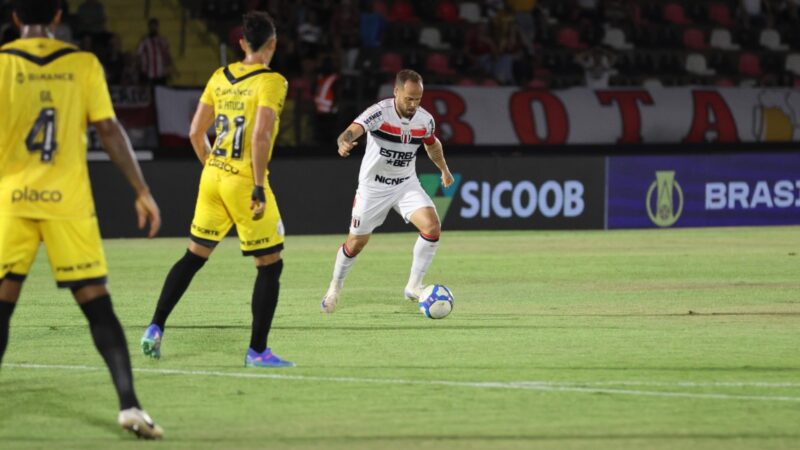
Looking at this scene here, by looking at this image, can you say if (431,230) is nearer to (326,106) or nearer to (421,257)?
(421,257)

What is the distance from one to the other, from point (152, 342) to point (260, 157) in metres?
1.54

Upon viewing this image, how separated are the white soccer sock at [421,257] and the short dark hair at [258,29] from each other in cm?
420

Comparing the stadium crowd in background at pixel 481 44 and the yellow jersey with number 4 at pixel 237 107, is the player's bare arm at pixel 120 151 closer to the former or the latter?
the yellow jersey with number 4 at pixel 237 107

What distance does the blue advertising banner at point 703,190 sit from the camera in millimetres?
Result: 23438

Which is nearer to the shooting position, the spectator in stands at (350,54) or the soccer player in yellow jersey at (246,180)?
the soccer player in yellow jersey at (246,180)

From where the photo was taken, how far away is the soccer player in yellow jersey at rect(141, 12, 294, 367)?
9250mm

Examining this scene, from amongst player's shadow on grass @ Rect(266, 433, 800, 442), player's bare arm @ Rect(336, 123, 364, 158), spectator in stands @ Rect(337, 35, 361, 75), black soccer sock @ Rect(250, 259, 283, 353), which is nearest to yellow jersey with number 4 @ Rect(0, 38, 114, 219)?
player's shadow on grass @ Rect(266, 433, 800, 442)

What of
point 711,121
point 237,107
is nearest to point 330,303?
point 237,107

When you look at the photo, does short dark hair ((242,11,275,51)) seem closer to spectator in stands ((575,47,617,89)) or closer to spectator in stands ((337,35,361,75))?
spectator in stands ((337,35,361,75))

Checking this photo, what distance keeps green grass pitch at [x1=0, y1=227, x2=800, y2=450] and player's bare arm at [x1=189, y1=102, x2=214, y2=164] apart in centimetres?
143

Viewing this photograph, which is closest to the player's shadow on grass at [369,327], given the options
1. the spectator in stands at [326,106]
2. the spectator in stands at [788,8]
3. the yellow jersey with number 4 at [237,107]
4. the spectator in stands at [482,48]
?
the yellow jersey with number 4 at [237,107]

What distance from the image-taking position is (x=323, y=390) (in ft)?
28.3

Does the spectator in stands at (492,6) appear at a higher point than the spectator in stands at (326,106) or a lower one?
higher

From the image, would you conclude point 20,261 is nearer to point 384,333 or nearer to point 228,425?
point 228,425
